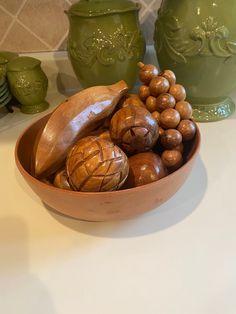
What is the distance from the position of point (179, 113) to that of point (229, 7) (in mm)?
240

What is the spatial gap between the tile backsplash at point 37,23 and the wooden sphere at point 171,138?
1.46 ft

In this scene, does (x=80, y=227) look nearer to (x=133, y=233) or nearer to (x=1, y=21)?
(x=133, y=233)

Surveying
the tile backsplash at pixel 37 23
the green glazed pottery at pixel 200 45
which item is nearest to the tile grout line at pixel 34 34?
the tile backsplash at pixel 37 23

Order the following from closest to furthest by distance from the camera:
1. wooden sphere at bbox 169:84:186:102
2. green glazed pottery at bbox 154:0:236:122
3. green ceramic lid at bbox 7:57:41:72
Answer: wooden sphere at bbox 169:84:186:102 < green glazed pottery at bbox 154:0:236:122 < green ceramic lid at bbox 7:57:41:72

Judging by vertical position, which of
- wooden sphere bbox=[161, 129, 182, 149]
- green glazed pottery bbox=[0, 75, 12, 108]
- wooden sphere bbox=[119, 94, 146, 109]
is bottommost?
green glazed pottery bbox=[0, 75, 12, 108]

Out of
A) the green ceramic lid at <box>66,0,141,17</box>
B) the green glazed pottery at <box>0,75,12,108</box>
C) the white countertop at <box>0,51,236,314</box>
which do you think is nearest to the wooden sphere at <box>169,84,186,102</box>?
the white countertop at <box>0,51,236,314</box>

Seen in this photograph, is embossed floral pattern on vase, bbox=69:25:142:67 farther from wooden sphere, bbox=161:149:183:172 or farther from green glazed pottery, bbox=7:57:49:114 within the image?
wooden sphere, bbox=161:149:183:172

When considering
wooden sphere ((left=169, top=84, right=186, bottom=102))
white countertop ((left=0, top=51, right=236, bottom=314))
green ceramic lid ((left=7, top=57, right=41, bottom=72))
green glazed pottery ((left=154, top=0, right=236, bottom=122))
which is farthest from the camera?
green ceramic lid ((left=7, top=57, right=41, bottom=72))

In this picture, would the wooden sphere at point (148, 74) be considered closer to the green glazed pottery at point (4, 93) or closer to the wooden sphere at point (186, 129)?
the wooden sphere at point (186, 129)

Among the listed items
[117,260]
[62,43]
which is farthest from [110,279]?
[62,43]

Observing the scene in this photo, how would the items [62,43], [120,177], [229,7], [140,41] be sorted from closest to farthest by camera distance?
[120,177]
[229,7]
[140,41]
[62,43]

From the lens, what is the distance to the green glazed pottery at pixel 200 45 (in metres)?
0.52

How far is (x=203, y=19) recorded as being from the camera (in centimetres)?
52

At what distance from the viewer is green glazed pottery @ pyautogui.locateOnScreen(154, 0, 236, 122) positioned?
52cm
